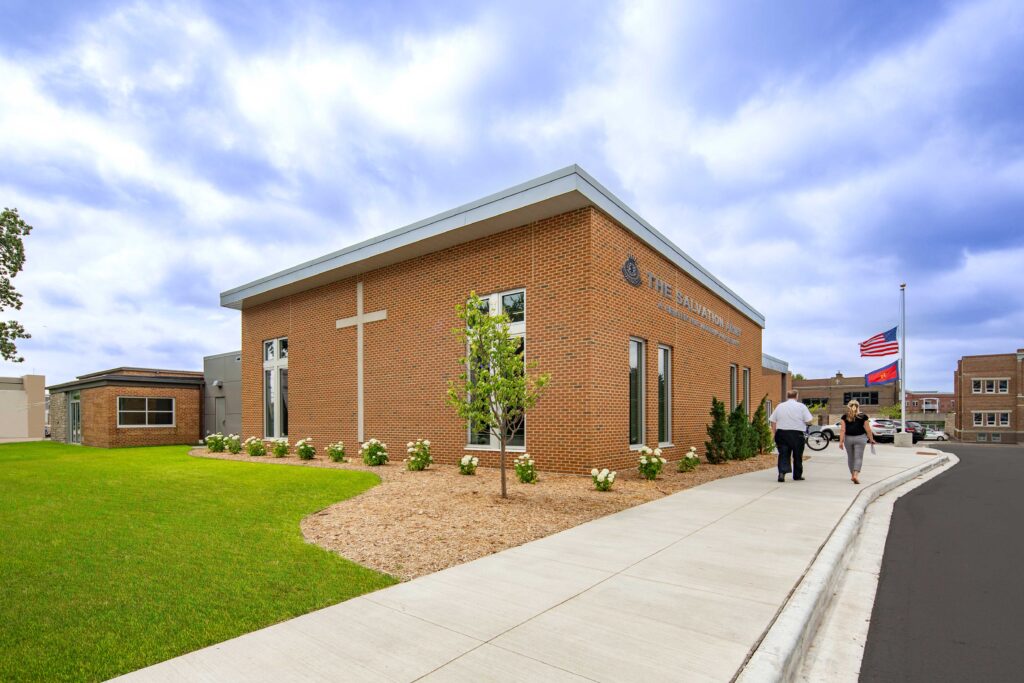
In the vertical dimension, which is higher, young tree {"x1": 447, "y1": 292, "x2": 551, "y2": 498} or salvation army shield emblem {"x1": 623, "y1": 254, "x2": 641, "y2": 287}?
salvation army shield emblem {"x1": 623, "y1": 254, "x2": 641, "y2": 287}

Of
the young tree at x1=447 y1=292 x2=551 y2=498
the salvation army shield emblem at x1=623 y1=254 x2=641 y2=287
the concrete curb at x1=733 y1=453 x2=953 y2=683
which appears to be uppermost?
the salvation army shield emblem at x1=623 y1=254 x2=641 y2=287

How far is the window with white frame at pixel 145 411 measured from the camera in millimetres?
26047

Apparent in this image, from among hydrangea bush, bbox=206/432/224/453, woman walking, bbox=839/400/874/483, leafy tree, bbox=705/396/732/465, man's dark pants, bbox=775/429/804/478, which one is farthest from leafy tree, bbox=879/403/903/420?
hydrangea bush, bbox=206/432/224/453

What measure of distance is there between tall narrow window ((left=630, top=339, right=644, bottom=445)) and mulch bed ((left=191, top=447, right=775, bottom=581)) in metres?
1.33

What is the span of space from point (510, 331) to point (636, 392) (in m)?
3.44

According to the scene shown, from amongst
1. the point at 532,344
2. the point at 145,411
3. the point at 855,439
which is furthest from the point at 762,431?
the point at 145,411

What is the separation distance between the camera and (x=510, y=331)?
12672mm

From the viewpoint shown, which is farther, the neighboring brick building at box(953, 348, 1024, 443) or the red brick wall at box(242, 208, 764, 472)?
the neighboring brick building at box(953, 348, 1024, 443)

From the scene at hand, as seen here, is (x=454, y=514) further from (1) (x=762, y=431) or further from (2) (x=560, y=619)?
(1) (x=762, y=431)

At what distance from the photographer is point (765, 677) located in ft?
10.4

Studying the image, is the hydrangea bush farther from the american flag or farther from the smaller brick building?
the american flag

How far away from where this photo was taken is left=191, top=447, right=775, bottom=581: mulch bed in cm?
593

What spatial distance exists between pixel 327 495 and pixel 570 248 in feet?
21.8

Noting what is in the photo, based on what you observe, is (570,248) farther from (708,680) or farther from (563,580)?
(708,680)
